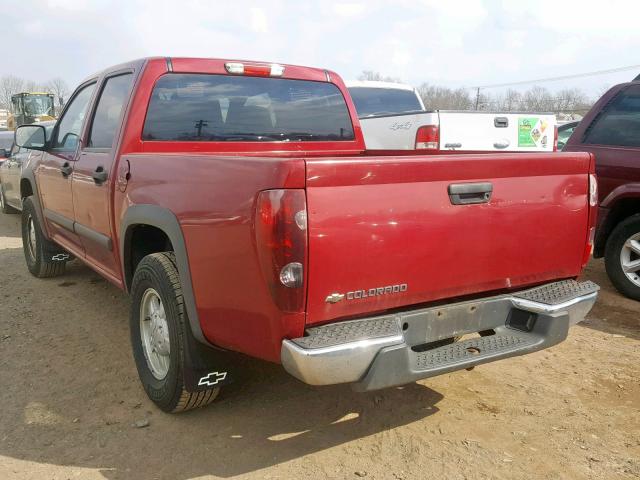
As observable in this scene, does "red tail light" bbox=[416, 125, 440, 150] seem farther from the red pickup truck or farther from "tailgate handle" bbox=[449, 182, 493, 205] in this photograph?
"tailgate handle" bbox=[449, 182, 493, 205]

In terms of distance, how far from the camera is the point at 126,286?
3705mm

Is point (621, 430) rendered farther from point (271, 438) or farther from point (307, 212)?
point (307, 212)

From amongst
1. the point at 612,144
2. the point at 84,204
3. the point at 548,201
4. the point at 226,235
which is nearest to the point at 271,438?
the point at 226,235

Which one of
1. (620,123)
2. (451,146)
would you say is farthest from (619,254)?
(451,146)

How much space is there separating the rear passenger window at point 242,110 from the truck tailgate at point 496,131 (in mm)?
2878

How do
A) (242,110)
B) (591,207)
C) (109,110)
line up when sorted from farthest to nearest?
1. (109,110)
2. (242,110)
3. (591,207)

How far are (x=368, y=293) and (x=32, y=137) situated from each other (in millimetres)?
3849

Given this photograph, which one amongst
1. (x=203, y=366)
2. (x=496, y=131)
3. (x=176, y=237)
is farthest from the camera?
(x=496, y=131)

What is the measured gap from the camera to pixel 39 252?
19.3 ft

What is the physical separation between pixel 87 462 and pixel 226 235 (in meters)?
1.37

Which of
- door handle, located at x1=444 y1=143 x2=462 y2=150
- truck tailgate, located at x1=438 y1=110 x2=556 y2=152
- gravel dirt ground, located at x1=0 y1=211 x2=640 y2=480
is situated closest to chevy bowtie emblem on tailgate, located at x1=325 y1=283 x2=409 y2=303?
gravel dirt ground, located at x1=0 y1=211 x2=640 y2=480

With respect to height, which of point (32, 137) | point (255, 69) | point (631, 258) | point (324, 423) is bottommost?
point (324, 423)

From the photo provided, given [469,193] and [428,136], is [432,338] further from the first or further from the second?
[428,136]

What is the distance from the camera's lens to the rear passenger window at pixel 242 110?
3744 millimetres
